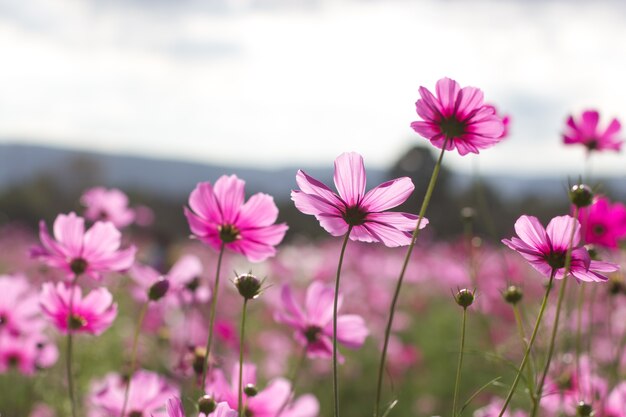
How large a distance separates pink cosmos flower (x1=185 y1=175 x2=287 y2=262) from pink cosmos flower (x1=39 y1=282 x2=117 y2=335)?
0.76 ft

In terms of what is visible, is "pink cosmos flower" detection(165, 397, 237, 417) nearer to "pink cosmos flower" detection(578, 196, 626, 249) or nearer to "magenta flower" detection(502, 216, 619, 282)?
"magenta flower" detection(502, 216, 619, 282)

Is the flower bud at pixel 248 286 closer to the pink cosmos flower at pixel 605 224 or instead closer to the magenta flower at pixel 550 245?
the magenta flower at pixel 550 245

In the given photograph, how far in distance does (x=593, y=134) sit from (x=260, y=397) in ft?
2.69

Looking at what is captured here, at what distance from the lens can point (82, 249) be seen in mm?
1051

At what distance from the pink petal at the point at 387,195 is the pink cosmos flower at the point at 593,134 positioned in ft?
2.07

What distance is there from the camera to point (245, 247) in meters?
0.95

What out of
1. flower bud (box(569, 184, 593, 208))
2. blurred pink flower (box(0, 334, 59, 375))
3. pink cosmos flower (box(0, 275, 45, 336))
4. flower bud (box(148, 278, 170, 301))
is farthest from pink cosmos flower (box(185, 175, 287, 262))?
blurred pink flower (box(0, 334, 59, 375))

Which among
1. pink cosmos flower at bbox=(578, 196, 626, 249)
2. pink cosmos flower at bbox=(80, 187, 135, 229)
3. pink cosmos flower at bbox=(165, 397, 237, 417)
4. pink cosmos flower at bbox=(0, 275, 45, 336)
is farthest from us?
pink cosmos flower at bbox=(80, 187, 135, 229)

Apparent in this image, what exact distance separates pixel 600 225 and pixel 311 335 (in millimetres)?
547

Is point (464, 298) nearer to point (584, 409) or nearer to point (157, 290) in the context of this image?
point (584, 409)

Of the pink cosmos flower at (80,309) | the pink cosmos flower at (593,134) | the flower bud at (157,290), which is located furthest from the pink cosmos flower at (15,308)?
the pink cosmos flower at (593,134)

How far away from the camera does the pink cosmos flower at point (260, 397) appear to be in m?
0.97

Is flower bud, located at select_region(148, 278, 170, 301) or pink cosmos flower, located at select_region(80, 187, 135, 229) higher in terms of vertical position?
pink cosmos flower, located at select_region(80, 187, 135, 229)

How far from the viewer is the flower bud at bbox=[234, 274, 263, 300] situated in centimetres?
78
